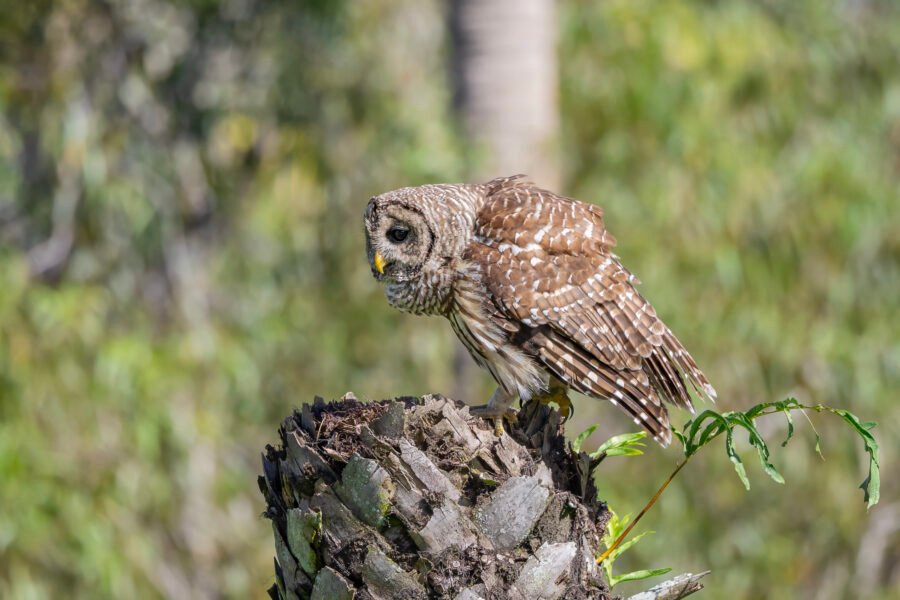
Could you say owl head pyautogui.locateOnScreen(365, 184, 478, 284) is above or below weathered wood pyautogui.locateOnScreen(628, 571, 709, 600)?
above

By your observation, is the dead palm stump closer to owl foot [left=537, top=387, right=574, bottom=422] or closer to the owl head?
owl foot [left=537, top=387, right=574, bottom=422]

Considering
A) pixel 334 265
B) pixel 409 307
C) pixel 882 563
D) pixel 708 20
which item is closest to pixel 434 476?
pixel 409 307

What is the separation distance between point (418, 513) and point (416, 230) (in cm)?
125

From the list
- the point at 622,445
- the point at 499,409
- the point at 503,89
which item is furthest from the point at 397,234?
the point at 503,89

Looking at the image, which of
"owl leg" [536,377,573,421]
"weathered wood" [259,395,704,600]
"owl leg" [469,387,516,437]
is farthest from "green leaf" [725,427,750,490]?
"owl leg" [536,377,573,421]

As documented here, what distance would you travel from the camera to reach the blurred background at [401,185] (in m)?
7.91

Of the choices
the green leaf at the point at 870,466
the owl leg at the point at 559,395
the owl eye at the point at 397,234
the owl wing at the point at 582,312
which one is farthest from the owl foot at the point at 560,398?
the green leaf at the point at 870,466

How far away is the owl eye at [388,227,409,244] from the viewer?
3.41 metres

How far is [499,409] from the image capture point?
2.98 meters

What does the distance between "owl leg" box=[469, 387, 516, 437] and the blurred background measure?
15.0 feet

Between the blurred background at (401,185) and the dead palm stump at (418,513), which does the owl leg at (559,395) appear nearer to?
the dead palm stump at (418,513)

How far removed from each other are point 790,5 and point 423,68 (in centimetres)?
257

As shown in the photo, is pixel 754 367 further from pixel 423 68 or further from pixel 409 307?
pixel 409 307

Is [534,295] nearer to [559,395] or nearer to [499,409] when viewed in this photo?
[559,395]
